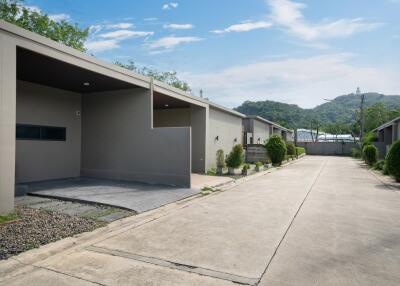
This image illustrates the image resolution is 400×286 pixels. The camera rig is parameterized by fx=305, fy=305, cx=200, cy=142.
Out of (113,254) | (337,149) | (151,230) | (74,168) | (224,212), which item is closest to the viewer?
(113,254)

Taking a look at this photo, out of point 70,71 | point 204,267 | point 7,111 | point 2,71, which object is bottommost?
point 204,267

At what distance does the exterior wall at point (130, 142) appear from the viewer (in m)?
10.9

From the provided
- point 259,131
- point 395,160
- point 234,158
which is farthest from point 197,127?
point 259,131

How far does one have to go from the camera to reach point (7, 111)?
6.05 metres

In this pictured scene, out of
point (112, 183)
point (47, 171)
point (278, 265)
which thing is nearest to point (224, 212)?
point (278, 265)

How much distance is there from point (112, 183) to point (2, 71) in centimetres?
577

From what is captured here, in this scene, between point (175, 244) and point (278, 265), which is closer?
point (278, 265)

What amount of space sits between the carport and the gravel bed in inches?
156

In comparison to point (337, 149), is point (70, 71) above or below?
above

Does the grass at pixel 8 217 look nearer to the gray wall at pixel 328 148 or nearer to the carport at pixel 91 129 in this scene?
the carport at pixel 91 129

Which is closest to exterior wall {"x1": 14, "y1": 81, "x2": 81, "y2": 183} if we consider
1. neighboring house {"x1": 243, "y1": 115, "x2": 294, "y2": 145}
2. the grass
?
the grass

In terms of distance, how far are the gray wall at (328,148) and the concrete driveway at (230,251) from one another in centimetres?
4055

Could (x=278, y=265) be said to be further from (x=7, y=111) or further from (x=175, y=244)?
(x=7, y=111)

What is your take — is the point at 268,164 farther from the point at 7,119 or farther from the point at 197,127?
the point at 7,119
